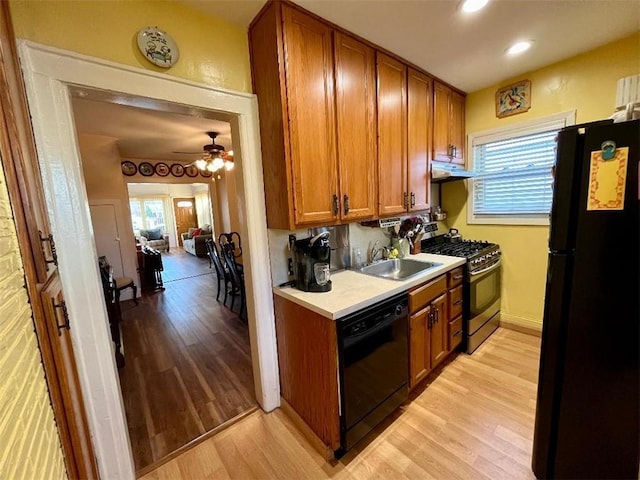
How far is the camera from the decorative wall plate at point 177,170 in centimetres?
572

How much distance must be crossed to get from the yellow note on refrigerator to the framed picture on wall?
199 cm

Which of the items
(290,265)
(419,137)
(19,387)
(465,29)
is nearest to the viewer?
(19,387)

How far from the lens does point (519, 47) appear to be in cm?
205

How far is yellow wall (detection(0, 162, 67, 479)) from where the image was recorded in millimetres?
587

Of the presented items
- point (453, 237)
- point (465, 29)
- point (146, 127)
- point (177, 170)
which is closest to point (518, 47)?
point (465, 29)

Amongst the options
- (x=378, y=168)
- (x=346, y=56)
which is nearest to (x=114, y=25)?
(x=346, y=56)

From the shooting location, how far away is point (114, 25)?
4.15 feet

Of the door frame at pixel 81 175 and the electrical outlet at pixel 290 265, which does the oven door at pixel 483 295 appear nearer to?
the electrical outlet at pixel 290 265

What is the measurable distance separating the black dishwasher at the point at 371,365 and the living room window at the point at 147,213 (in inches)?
456

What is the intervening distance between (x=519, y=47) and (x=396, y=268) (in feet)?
6.42

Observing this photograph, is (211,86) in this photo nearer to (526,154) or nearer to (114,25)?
(114,25)

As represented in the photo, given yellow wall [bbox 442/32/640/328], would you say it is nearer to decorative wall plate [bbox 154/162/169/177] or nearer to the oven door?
the oven door

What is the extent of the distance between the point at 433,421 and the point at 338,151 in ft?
6.14

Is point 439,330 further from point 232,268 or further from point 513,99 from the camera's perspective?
point 232,268
